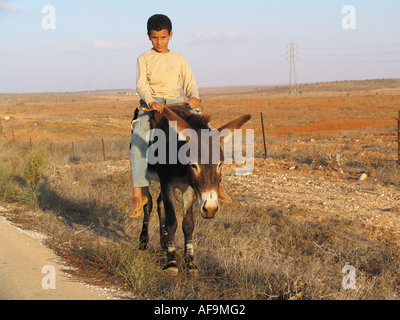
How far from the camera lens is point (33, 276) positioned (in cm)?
457

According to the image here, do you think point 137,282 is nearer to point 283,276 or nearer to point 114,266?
point 114,266

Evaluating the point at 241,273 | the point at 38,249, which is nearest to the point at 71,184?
the point at 38,249

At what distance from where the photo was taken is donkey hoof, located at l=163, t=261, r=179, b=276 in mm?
4766

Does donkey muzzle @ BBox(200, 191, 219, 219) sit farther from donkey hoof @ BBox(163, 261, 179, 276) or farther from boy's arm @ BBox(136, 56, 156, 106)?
boy's arm @ BBox(136, 56, 156, 106)

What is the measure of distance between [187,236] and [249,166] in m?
10.0

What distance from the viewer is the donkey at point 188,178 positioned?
4094 mm

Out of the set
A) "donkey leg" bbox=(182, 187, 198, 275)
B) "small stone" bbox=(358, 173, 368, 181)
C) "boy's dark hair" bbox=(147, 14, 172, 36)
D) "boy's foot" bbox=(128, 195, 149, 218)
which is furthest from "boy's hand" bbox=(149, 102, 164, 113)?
"small stone" bbox=(358, 173, 368, 181)

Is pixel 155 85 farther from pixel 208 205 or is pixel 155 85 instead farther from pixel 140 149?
pixel 208 205

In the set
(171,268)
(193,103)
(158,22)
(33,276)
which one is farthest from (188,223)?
(158,22)

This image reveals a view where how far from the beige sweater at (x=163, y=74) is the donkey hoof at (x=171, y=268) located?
222 cm

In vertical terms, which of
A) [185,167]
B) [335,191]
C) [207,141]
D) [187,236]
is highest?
[207,141]

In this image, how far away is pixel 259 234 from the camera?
7336 mm

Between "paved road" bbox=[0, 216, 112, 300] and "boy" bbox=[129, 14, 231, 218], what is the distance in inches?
48.0
